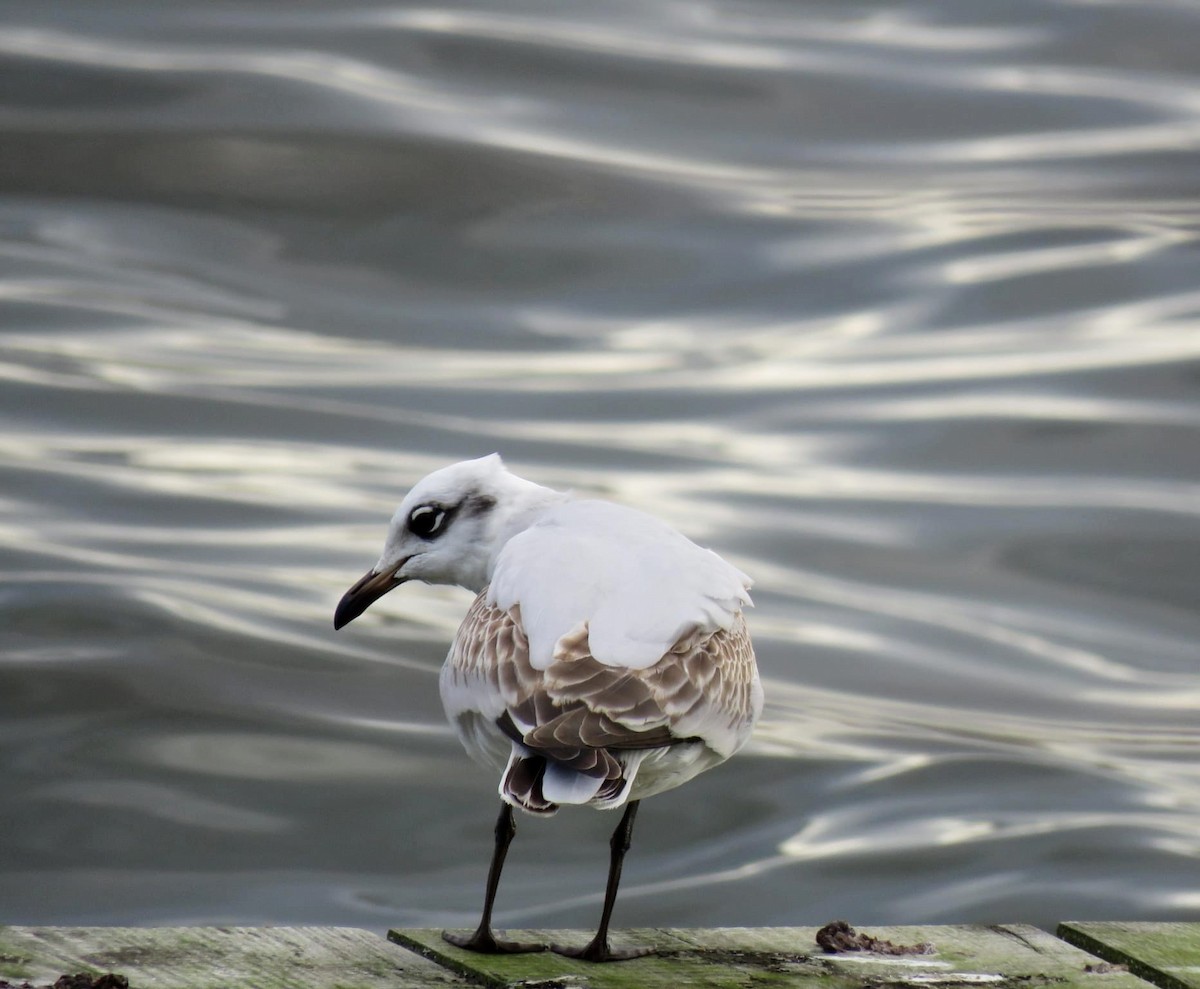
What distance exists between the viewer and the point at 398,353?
17250 millimetres

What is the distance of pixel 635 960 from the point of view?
440 centimetres

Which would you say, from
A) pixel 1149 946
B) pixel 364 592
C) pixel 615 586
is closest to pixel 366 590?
pixel 364 592

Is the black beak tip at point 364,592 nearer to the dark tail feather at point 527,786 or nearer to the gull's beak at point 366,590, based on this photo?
the gull's beak at point 366,590

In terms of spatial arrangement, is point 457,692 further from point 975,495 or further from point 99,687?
point 975,495

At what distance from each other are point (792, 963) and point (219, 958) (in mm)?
1194

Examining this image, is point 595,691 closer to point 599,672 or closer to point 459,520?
point 599,672

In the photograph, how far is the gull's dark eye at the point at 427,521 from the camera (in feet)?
18.6

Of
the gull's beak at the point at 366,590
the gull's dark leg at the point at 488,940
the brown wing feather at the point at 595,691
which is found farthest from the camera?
the gull's beak at the point at 366,590

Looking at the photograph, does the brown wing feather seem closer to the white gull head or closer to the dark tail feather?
the dark tail feather

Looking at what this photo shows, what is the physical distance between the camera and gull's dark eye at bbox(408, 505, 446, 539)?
568 centimetres

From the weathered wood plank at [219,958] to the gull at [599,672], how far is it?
0.25 metres

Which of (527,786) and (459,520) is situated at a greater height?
(459,520)

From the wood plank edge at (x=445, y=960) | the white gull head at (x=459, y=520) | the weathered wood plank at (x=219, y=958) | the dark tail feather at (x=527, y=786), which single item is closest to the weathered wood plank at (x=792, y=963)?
the wood plank edge at (x=445, y=960)

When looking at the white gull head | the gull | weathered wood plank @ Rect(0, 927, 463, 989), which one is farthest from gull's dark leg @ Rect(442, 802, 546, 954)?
the white gull head
